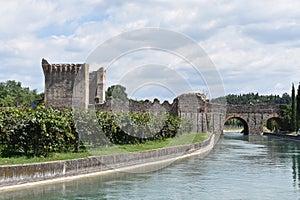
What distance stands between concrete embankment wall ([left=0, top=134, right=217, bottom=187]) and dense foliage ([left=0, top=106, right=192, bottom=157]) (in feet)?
5.45

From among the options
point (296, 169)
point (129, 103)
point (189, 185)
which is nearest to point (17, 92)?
point (129, 103)

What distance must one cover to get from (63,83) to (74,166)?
77.4ft

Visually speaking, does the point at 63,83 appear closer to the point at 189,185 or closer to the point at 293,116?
the point at 189,185

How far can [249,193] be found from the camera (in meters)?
17.5

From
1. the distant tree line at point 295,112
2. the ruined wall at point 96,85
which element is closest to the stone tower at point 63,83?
the ruined wall at point 96,85

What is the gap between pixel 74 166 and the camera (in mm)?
19031

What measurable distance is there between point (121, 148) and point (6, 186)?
10.8m

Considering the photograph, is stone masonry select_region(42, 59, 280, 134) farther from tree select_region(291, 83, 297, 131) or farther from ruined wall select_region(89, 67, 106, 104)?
tree select_region(291, 83, 297, 131)

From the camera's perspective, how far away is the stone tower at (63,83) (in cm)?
4172

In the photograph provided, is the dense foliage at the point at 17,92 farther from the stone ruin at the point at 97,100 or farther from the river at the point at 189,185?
the river at the point at 189,185

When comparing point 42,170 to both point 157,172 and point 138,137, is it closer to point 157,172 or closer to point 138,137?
point 157,172

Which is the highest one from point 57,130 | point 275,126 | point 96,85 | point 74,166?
point 96,85

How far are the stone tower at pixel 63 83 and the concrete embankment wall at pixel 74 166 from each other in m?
16.0

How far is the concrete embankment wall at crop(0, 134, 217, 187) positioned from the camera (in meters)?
16.1
